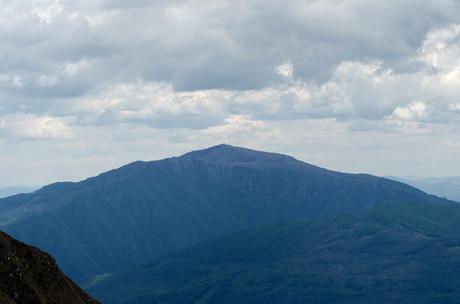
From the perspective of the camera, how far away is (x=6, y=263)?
199m

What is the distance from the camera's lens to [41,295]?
652 ft

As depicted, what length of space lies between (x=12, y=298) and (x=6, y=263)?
14304 mm

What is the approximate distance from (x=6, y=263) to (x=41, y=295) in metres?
13.4

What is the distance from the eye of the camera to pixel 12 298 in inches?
7387

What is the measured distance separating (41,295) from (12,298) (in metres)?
12.3
